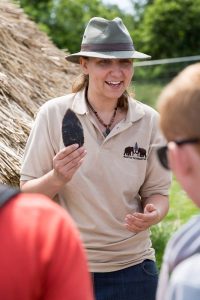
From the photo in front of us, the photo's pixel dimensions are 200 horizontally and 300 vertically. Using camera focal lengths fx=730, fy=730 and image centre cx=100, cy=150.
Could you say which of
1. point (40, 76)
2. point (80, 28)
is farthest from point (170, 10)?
point (40, 76)

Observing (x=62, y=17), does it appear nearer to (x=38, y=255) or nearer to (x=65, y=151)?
(x=65, y=151)

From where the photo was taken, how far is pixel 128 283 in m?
2.87

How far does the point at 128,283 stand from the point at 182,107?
148 cm

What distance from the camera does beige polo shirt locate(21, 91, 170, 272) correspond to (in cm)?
276

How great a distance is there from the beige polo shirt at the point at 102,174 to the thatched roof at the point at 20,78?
99 centimetres

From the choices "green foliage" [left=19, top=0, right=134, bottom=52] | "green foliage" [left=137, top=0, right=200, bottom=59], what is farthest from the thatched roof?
"green foliage" [left=137, top=0, right=200, bottom=59]

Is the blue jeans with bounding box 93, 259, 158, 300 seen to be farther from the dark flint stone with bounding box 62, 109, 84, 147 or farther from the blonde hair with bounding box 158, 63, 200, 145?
the blonde hair with bounding box 158, 63, 200, 145

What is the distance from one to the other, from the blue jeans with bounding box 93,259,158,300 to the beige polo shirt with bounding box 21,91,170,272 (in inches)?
1.2

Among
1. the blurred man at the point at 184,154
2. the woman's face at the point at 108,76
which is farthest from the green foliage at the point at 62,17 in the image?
the blurred man at the point at 184,154

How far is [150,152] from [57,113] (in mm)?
410

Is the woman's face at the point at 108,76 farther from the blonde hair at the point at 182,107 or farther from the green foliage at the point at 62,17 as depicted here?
the green foliage at the point at 62,17

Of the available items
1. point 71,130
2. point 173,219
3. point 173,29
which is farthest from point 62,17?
point 71,130

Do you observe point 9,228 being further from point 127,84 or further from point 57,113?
point 127,84

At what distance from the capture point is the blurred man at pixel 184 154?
148 centimetres
